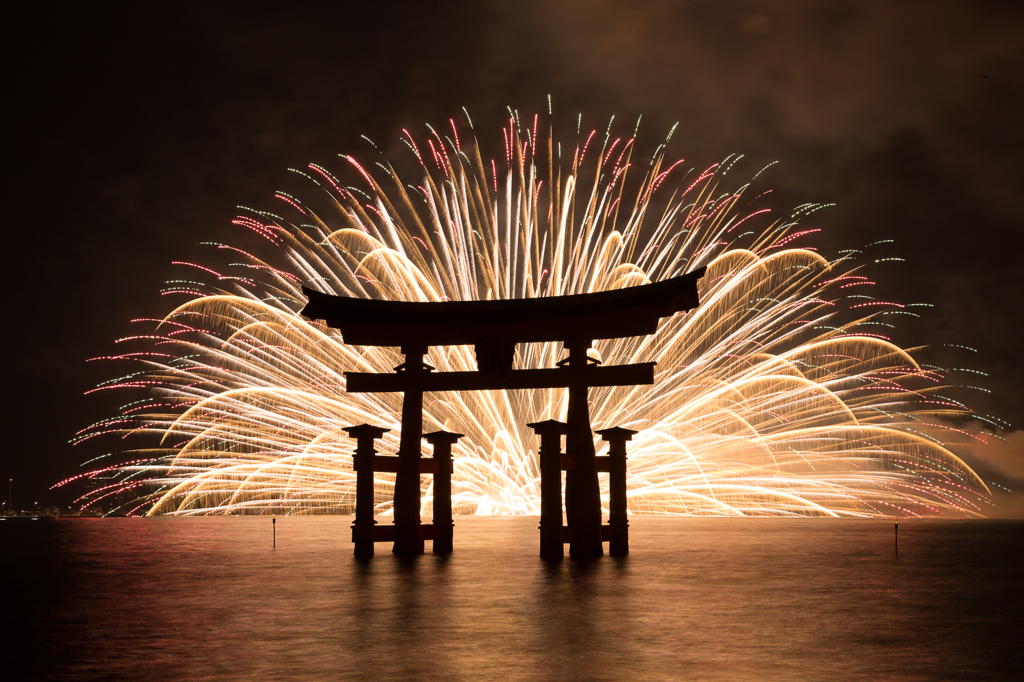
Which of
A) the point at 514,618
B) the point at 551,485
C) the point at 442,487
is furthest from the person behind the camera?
the point at 442,487

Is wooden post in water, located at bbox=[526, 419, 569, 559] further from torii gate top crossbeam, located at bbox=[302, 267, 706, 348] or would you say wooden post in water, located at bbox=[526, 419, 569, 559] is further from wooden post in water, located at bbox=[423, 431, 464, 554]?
wooden post in water, located at bbox=[423, 431, 464, 554]

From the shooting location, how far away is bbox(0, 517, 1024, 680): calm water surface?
6.81 m

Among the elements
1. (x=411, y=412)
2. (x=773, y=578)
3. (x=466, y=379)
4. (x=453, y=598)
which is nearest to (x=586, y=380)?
(x=466, y=379)

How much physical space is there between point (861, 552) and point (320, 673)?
1624cm

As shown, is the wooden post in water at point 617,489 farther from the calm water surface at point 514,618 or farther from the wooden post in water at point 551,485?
the wooden post in water at point 551,485

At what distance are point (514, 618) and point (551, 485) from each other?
6.56m

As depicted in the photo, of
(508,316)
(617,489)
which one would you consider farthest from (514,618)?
(508,316)

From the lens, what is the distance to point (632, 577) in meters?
13.1

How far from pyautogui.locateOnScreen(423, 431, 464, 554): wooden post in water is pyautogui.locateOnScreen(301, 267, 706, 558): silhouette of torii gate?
3cm

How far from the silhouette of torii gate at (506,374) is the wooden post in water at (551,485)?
23mm

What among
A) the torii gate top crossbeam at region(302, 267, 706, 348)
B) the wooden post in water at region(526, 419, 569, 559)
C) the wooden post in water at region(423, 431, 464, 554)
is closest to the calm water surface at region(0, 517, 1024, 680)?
the wooden post in water at region(526, 419, 569, 559)

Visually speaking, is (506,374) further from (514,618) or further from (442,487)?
(514,618)

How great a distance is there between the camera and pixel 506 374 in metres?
17.2

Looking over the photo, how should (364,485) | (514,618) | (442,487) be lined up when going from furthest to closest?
(442,487) < (364,485) < (514,618)
